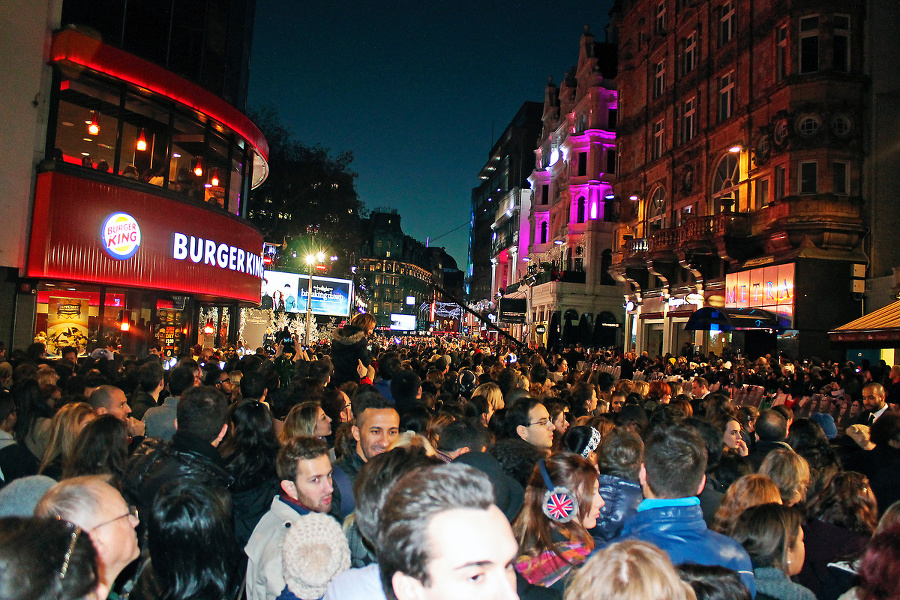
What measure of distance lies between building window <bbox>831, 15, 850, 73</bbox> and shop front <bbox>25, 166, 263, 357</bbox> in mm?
22220

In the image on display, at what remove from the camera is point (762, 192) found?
2581cm

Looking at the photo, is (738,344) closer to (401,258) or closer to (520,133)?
(520,133)

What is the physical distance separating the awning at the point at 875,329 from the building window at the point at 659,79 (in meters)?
22.5

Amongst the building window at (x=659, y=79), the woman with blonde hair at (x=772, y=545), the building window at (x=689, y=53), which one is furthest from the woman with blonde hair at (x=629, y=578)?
the building window at (x=659, y=79)

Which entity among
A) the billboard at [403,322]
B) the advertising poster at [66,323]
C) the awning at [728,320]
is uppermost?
the billboard at [403,322]

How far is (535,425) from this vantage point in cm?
657

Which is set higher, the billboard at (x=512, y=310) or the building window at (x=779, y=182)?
the building window at (x=779, y=182)

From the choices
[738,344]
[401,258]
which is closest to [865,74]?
[738,344]

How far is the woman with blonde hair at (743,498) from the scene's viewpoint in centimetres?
431

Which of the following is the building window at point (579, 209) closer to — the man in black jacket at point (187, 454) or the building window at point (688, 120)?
the building window at point (688, 120)

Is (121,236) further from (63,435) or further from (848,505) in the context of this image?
(848,505)

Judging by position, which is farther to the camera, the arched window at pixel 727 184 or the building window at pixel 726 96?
the building window at pixel 726 96

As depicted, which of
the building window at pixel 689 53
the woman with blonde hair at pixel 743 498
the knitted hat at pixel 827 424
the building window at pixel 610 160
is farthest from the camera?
the building window at pixel 610 160

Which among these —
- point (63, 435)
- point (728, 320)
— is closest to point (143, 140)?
point (63, 435)
